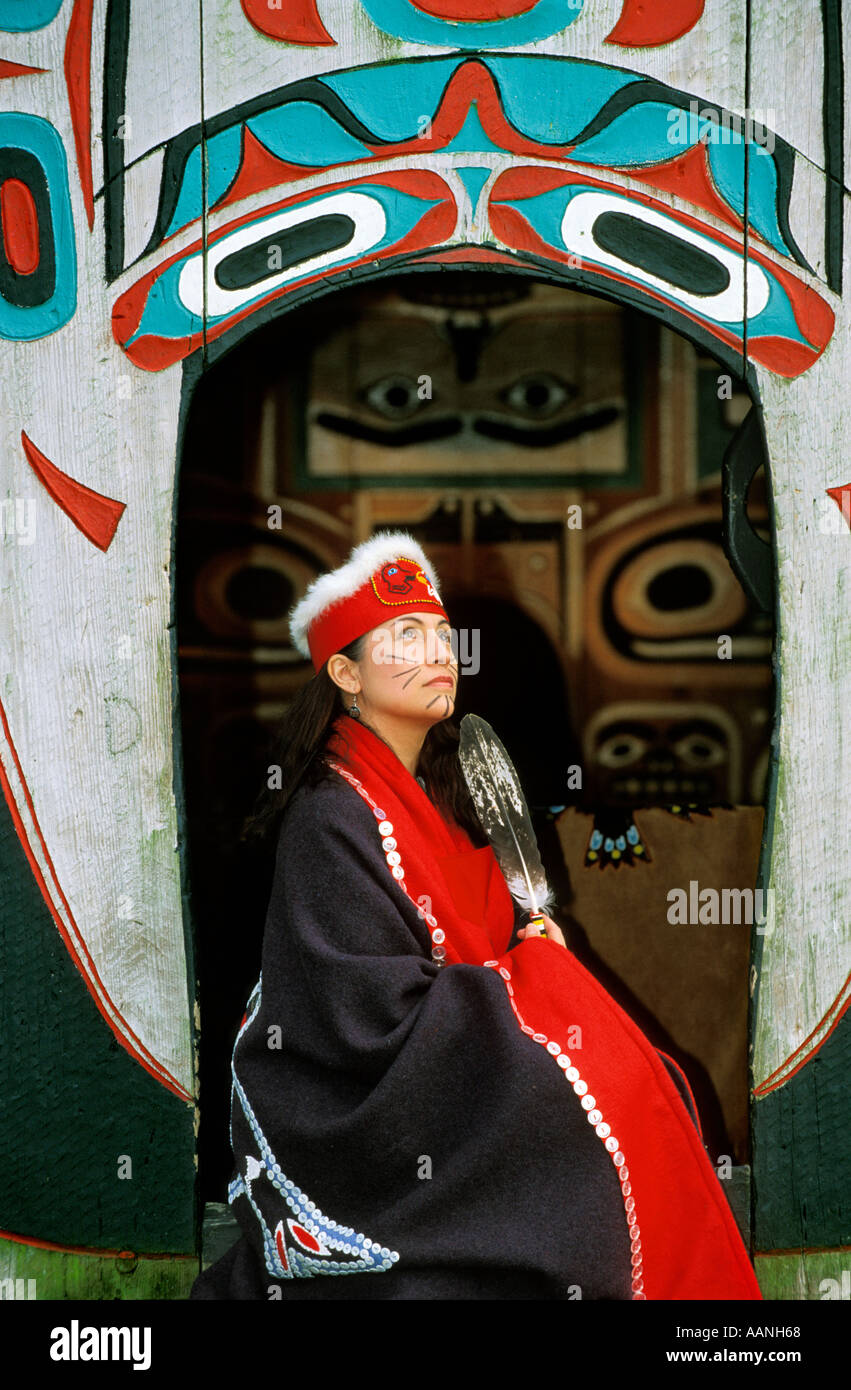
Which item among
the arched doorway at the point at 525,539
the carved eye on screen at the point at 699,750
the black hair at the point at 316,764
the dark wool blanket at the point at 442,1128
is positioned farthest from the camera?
the carved eye on screen at the point at 699,750

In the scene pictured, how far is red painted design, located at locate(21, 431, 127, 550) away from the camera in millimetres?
2570

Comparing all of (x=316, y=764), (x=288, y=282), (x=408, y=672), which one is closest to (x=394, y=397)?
(x=288, y=282)

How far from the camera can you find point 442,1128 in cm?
204

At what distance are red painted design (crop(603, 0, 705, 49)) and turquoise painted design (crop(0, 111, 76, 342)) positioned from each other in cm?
120

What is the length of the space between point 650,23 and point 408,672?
1.48 meters

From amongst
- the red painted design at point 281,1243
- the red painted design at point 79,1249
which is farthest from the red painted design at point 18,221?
the red painted design at point 79,1249

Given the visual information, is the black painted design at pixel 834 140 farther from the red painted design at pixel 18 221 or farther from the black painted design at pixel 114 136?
the red painted design at pixel 18 221

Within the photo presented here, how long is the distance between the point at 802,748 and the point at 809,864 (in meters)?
0.25

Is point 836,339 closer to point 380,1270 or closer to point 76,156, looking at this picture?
point 76,156

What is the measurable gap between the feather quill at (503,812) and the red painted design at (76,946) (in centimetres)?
88

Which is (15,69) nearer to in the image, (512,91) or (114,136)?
(114,136)

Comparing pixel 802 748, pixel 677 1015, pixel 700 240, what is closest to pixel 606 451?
pixel 700 240

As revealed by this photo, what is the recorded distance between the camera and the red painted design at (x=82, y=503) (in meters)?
2.57

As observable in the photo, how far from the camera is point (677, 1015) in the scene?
3389mm
